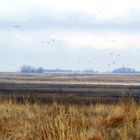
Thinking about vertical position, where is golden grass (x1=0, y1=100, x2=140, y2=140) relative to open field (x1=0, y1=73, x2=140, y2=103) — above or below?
above

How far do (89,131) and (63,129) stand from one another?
2.95 m

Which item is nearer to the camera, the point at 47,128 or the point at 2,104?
the point at 47,128

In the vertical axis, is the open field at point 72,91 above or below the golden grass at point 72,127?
below

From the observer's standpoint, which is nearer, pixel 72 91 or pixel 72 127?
pixel 72 127

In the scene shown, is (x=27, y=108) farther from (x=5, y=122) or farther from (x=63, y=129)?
(x=63, y=129)

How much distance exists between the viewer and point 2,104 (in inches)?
822

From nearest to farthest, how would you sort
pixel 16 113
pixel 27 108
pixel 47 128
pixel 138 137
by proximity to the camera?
pixel 47 128 < pixel 138 137 < pixel 16 113 < pixel 27 108

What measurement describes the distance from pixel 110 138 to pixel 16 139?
91.2 inches

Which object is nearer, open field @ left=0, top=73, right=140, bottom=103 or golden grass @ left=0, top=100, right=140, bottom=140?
golden grass @ left=0, top=100, right=140, bottom=140

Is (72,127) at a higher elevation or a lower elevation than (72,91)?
higher

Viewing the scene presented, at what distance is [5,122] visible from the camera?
50.0 feet

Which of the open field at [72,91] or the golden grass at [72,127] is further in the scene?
the open field at [72,91]

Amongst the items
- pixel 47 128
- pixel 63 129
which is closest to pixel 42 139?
pixel 47 128

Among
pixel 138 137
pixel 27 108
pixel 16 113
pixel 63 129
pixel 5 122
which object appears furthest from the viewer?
pixel 27 108
